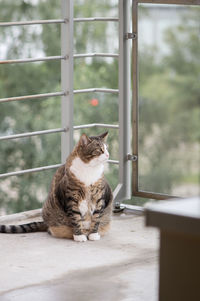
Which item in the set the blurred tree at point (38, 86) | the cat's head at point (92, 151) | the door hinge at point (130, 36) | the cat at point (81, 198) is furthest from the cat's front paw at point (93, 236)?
the blurred tree at point (38, 86)

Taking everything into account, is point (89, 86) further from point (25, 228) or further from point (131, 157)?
point (25, 228)

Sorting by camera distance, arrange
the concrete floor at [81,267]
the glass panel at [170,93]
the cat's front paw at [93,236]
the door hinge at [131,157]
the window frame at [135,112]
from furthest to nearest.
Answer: the glass panel at [170,93]
the door hinge at [131,157]
the window frame at [135,112]
the cat's front paw at [93,236]
the concrete floor at [81,267]

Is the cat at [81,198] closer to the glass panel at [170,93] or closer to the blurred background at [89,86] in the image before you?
the glass panel at [170,93]

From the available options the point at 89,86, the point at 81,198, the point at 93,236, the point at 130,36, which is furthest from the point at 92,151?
the point at 89,86

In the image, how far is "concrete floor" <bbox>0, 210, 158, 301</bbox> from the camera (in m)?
2.91

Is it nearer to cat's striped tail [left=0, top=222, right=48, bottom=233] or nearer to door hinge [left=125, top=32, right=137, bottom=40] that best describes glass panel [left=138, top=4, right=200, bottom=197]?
door hinge [left=125, top=32, right=137, bottom=40]

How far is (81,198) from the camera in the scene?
379 centimetres

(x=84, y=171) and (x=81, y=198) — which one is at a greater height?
(x=84, y=171)

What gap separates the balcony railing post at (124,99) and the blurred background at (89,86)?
2.60m

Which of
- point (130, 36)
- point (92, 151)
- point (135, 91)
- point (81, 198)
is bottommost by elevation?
point (81, 198)

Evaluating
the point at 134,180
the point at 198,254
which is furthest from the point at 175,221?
the point at 134,180

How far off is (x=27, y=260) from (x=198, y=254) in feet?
6.92

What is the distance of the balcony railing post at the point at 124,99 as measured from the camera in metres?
4.34

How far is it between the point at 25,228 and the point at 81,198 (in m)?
0.39
